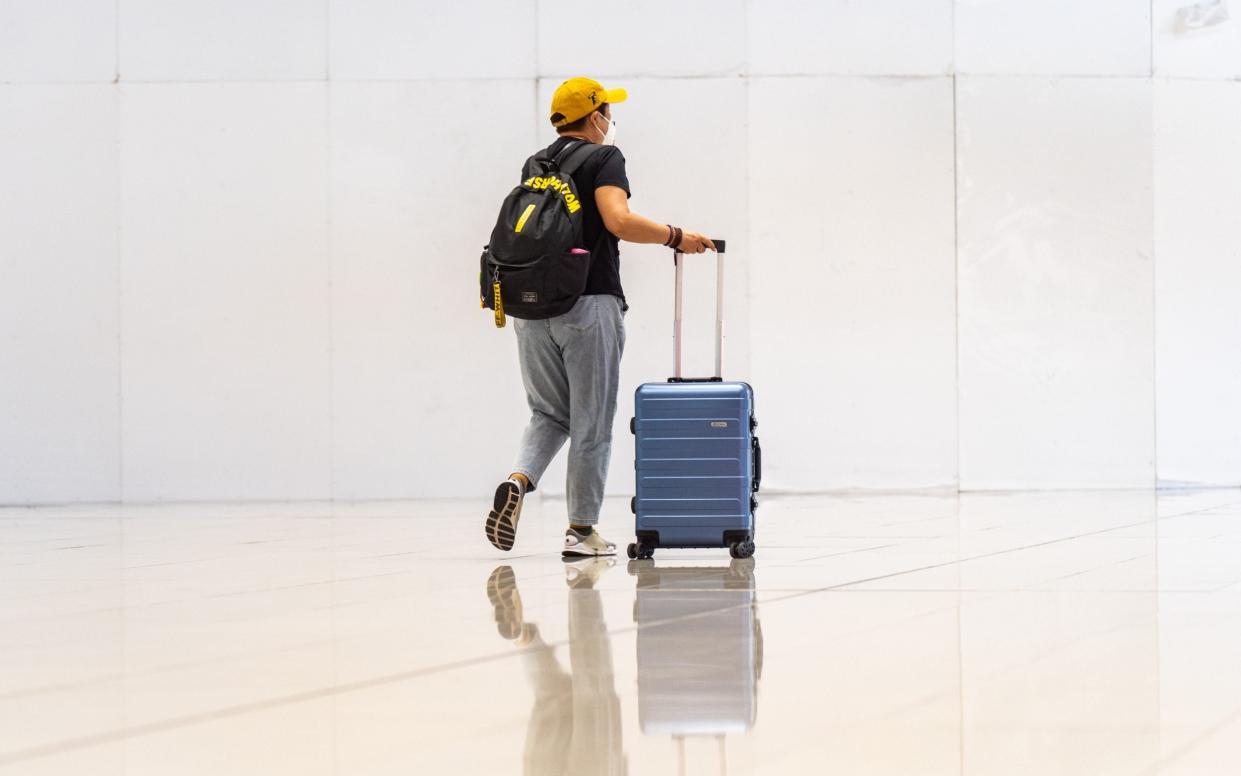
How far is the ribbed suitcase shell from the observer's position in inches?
186

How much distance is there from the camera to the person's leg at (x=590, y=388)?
473 cm

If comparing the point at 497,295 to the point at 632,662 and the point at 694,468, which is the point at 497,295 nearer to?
the point at 694,468

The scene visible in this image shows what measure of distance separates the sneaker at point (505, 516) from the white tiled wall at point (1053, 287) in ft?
17.1

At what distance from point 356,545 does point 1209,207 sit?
6229 mm

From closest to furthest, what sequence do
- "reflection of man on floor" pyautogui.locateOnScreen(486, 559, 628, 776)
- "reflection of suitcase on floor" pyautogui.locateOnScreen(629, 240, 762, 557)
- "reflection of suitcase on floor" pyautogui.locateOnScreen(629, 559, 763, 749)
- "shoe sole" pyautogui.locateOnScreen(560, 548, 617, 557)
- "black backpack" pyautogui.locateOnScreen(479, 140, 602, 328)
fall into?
1. "reflection of man on floor" pyautogui.locateOnScreen(486, 559, 628, 776)
2. "reflection of suitcase on floor" pyautogui.locateOnScreen(629, 559, 763, 749)
3. "black backpack" pyautogui.locateOnScreen(479, 140, 602, 328)
4. "reflection of suitcase on floor" pyautogui.locateOnScreen(629, 240, 762, 557)
5. "shoe sole" pyautogui.locateOnScreen(560, 548, 617, 557)

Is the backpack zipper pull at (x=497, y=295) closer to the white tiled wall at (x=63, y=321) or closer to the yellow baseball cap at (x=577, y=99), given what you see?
the yellow baseball cap at (x=577, y=99)

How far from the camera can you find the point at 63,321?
367 inches

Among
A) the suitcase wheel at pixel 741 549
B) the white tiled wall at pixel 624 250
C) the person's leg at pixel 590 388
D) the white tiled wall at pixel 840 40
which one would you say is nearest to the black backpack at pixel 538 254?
the person's leg at pixel 590 388

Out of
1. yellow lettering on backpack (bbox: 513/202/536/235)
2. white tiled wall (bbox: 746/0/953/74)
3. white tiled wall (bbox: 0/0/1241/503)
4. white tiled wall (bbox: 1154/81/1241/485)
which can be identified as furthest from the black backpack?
white tiled wall (bbox: 1154/81/1241/485)

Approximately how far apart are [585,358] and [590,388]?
96 mm

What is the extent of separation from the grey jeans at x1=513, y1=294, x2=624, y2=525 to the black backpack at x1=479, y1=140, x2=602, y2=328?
11 centimetres

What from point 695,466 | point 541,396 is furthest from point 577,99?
point 695,466

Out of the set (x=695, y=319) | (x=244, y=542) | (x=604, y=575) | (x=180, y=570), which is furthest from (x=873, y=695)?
(x=695, y=319)

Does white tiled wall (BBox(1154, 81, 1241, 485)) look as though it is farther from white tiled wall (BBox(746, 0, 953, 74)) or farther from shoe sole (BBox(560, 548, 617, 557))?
shoe sole (BBox(560, 548, 617, 557))
